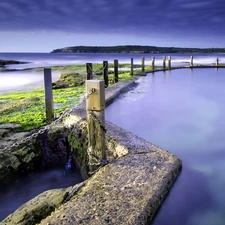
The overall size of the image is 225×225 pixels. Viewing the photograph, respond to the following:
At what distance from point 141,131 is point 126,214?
3061mm

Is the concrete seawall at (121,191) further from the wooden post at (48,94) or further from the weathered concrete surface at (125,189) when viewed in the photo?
the wooden post at (48,94)

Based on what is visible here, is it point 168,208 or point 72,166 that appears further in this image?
point 72,166

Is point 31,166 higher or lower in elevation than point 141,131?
lower

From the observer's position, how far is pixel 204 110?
7340 mm

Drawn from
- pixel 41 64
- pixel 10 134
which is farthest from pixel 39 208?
pixel 41 64

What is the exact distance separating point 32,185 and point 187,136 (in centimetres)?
269

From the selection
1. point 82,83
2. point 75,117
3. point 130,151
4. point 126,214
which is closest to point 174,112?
point 75,117

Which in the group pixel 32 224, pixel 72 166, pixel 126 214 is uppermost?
pixel 126 214

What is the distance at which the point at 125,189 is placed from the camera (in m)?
2.77

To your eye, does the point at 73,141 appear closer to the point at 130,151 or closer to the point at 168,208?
the point at 130,151

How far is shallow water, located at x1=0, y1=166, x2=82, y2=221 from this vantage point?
3959mm

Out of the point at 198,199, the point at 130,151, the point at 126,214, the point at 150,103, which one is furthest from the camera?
the point at 150,103

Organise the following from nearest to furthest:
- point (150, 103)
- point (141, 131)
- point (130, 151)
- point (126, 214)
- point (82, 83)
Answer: point (126, 214)
point (130, 151)
point (141, 131)
point (150, 103)
point (82, 83)

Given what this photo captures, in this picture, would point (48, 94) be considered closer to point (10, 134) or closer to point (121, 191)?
point (10, 134)
